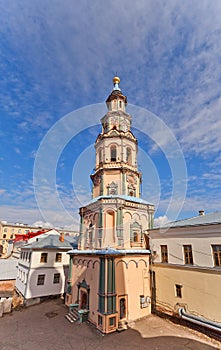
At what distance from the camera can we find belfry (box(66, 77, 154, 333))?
1448 cm

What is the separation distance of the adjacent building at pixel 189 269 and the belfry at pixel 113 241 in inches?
51.2

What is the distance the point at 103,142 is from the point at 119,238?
10.5 m

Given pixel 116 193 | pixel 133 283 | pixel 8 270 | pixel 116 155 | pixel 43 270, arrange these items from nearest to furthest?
pixel 133 283, pixel 116 193, pixel 116 155, pixel 43 270, pixel 8 270

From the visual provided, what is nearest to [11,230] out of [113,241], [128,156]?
[128,156]

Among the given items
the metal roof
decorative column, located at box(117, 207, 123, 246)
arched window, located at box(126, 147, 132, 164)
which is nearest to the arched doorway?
the metal roof

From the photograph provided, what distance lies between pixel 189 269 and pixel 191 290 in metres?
1.40

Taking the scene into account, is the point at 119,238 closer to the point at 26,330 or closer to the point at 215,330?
the point at 215,330

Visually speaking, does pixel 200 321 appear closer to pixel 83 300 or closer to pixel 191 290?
pixel 191 290

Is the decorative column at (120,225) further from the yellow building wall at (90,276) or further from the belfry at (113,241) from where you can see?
the yellow building wall at (90,276)

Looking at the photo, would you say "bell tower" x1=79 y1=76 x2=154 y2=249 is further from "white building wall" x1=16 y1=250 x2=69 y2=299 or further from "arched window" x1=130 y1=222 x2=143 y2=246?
"white building wall" x1=16 y1=250 x2=69 y2=299

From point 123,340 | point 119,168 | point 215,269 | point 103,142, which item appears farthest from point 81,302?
point 103,142

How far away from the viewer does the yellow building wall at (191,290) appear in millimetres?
12766

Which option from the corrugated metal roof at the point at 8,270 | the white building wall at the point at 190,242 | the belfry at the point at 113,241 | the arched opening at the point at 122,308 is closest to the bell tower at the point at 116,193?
the belfry at the point at 113,241

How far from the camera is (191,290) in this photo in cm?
1418
